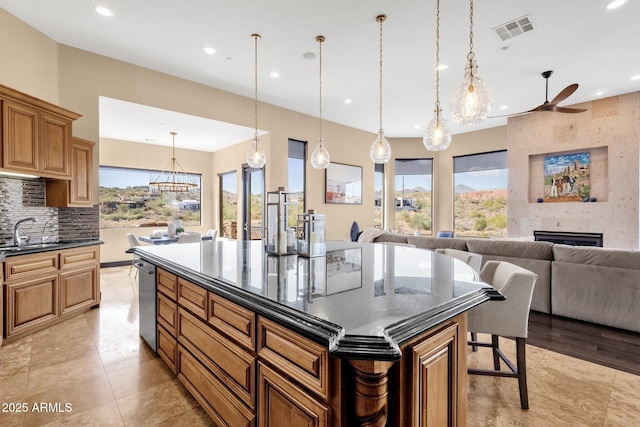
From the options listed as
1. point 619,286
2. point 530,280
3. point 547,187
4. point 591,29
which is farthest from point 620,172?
point 530,280

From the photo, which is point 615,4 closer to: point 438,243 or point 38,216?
point 438,243

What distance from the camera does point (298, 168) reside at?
6.55 m

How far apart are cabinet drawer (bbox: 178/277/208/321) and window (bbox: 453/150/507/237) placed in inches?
300

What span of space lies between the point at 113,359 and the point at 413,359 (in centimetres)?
274

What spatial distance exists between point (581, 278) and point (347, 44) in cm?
383

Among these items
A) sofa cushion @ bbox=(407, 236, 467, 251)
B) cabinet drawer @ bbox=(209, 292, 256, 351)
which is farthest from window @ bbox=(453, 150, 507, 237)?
cabinet drawer @ bbox=(209, 292, 256, 351)

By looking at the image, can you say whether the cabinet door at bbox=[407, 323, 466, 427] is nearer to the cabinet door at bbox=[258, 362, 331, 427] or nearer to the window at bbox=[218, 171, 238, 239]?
the cabinet door at bbox=[258, 362, 331, 427]

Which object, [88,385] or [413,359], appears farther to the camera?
[88,385]

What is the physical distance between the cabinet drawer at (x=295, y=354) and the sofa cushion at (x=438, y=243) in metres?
3.41

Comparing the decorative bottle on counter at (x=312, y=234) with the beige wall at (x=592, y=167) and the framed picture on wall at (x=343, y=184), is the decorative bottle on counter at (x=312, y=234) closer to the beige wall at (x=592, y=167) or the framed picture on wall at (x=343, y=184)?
the framed picture on wall at (x=343, y=184)

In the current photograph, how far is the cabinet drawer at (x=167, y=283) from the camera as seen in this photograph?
6.71ft

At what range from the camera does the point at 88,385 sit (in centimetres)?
223

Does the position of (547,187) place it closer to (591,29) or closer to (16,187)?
(591,29)

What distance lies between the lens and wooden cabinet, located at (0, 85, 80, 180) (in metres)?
2.93
